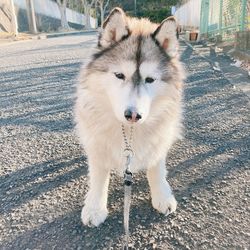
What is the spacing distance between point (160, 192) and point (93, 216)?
1.66 feet

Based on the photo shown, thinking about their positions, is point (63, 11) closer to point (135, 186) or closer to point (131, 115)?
point (135, 186)

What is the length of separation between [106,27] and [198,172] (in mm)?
1426

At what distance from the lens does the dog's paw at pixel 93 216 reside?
204 cm

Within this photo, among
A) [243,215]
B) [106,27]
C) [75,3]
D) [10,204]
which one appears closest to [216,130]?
[243,215]

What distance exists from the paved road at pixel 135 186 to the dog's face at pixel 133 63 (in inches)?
20.2

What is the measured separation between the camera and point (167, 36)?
2.15 metres

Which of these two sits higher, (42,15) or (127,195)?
(42,15)

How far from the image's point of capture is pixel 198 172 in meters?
2.66

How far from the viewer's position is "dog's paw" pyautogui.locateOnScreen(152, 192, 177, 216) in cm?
213

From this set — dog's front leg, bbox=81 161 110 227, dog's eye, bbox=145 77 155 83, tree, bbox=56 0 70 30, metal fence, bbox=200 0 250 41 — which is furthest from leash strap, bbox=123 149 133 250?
tree, bbox=56 0 70 30

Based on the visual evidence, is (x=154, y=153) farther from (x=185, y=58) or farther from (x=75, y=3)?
(x=75, y=3)

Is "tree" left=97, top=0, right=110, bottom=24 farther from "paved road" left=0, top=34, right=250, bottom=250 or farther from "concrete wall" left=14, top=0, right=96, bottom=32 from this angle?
"paved road" left=0, top=34, right=250, bottom=250

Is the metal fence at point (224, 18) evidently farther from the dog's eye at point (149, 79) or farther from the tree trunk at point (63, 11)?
the tree trunk at point (63, 11)

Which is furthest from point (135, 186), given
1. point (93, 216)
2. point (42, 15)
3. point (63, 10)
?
point (42, 15)
